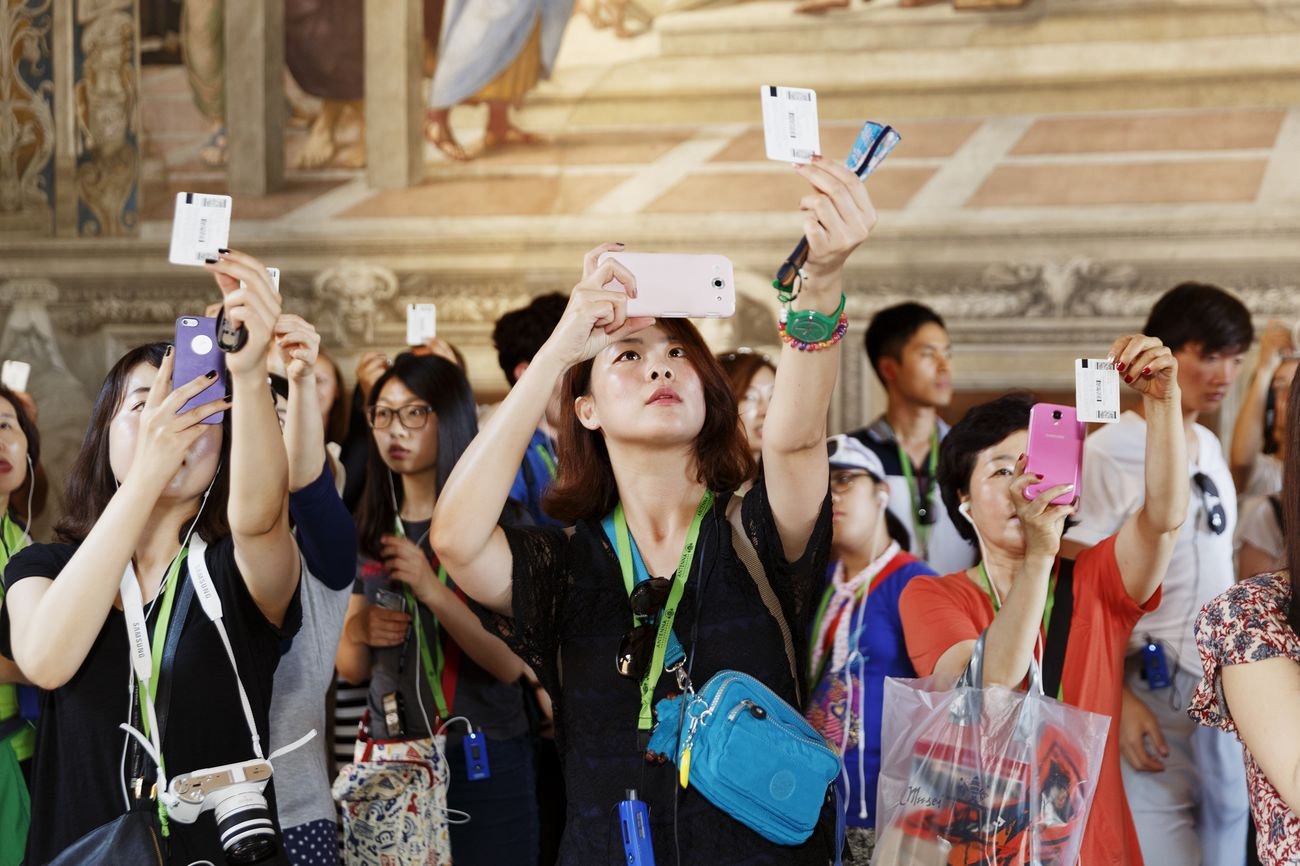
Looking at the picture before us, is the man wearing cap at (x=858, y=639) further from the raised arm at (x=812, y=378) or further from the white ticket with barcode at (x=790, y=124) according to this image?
the white ticket with barcode at (x=790, y=124)

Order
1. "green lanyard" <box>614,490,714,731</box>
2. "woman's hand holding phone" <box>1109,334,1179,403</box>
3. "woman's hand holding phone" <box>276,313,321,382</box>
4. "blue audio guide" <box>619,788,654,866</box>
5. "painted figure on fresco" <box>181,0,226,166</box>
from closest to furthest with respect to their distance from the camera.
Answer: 1. "blue audio guide" <box>619,788,654,866</box>
2. "green lanyard" <box>614,490,714,731</box>
3. "woman's hand holding phone" <box>1109,334,1179,403</box>
4. "woman's hand holding phone" <box>276,313,321,382</box>
5. "painted figure on fresco" <box>181,0,226,166</box>

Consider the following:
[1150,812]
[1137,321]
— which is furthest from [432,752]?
[1137,321]

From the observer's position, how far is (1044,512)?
10.4 feet

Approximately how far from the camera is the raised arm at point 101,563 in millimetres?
2838

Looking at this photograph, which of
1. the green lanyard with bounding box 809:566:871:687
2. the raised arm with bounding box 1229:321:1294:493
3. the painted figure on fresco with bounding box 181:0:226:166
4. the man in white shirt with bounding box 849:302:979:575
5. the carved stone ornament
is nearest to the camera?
the green lanyard with bounding box 809:566:871:687

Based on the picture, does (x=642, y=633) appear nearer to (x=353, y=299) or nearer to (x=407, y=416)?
(x=407, y=416)

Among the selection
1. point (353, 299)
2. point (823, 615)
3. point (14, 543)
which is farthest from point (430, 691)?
point (353, 299)

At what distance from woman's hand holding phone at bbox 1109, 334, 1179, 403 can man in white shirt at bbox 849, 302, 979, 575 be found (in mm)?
2061

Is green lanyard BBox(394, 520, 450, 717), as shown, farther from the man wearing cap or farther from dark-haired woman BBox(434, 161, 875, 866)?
dark-haired woman BBox(434, 161, 875, 866)

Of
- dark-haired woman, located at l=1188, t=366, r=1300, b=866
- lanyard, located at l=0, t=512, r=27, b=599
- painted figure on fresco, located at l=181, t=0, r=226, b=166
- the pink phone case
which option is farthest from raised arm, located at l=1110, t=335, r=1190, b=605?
painted figure on fresco, located at l=181, t=0, r=226, b=166

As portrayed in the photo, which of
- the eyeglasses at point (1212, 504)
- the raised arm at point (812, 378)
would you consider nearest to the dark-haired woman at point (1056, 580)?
the raised arm at point (812, 378)

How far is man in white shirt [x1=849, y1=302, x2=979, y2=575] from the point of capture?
5441mm

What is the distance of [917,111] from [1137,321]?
1532 millimetres

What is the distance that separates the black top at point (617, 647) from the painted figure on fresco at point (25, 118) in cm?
618
